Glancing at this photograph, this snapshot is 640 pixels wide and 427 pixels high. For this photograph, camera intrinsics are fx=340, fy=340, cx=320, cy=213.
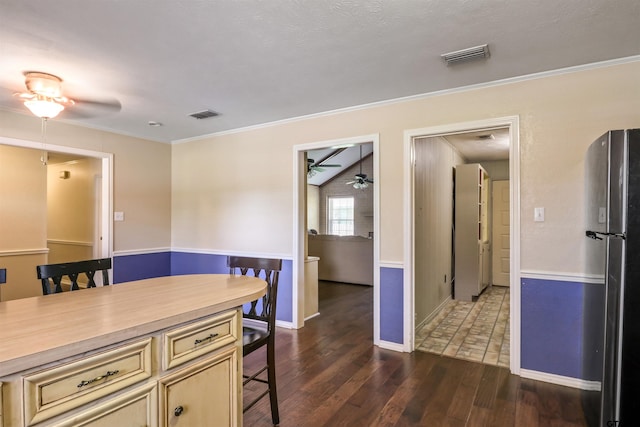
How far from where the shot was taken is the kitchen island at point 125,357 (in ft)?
3.37

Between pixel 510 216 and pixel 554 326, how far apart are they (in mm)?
907

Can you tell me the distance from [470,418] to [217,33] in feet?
9.59

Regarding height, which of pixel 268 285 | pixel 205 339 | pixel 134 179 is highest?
pixel 134 179

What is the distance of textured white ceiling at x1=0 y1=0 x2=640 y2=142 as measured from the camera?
1.88m

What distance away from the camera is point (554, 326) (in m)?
2.65

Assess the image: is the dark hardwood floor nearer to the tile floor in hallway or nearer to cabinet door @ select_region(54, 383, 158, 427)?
the tile floor in hallway

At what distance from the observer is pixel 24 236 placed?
4.46 meters

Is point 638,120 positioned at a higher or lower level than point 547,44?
lower

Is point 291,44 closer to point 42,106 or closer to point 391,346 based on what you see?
point 42,106

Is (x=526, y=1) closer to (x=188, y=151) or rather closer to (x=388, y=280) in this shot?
(x=388, y=280)

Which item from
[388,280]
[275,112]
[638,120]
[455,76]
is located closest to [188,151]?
[275,112]

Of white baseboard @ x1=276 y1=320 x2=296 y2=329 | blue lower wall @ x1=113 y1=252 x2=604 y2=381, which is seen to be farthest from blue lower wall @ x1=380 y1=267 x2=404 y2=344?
white baseboard @ x1=276 y1=320 x2=296 y2=329

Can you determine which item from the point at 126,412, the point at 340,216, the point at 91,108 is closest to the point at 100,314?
the point at 126,412

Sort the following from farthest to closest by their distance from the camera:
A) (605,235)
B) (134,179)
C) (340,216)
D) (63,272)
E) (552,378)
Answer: (340,216) → (134,179) → (552,378) → (63,272) → (605,235)
